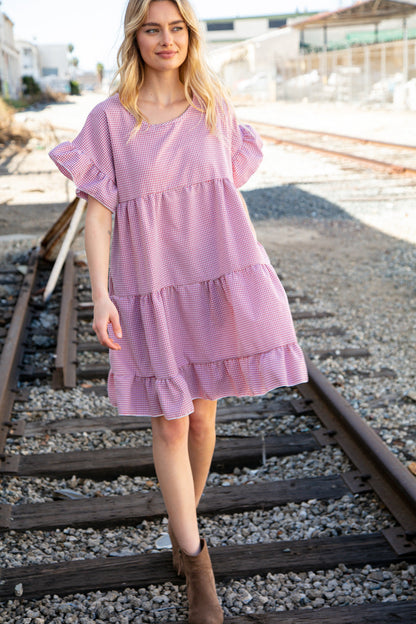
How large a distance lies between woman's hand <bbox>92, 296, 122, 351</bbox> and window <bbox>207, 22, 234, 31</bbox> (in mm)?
87491

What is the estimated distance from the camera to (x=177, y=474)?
90.0 inches

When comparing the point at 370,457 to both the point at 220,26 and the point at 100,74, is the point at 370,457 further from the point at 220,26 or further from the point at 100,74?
the point at 100,74

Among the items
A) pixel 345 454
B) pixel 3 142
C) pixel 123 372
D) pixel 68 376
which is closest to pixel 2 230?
pixel 68 376

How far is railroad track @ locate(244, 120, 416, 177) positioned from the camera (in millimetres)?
13672

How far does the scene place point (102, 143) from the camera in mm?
2225

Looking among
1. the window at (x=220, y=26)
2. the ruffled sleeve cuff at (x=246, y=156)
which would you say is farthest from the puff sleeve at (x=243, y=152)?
the window at (x=220, y=26)

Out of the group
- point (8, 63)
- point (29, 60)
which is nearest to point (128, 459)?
point (8, 63)

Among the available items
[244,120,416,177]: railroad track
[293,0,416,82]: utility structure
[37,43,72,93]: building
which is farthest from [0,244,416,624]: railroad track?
[37,43,72,93]: building

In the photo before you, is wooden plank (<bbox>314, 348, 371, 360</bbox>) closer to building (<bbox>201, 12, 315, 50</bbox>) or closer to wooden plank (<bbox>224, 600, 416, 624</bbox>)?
wooden plank (<bbox>224, 600, 416, 624</bbox>)

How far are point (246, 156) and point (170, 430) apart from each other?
0.91 metres

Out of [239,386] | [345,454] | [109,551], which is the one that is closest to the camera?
[239,386]

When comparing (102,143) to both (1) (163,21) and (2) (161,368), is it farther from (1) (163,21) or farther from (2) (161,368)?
(2) (161,368)

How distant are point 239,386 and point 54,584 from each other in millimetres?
985

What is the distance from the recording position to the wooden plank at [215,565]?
2.56m
